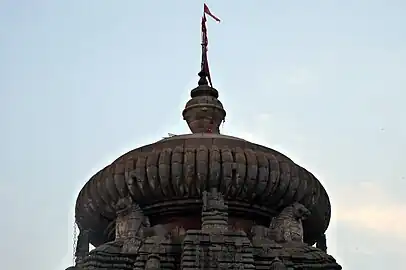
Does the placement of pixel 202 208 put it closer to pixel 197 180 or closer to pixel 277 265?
pixel 197 180

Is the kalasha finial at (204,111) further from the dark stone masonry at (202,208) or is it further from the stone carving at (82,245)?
the stone carving at (82,245)

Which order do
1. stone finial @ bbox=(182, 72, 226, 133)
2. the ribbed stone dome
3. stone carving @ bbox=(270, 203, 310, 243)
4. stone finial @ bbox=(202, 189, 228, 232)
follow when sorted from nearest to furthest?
stone finial @ bbox=(202, 189, 228, 232), the ribbed stone dome, stone carving @ bbox=(270, 203, 310, 243), stone finial @ bbox=(182, 72, 226, 133)

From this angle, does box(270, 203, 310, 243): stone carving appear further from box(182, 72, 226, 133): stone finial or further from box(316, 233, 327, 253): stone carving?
box(182, 72, 226, 133): stone finial

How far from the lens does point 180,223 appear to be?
2622cm

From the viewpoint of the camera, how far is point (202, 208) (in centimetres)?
2539

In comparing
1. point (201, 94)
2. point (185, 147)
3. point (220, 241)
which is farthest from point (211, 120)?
point (220, 241)

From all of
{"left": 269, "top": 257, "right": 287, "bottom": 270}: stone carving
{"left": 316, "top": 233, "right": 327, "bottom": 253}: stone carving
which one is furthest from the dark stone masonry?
{"left": 316, "top": 233, "right": 327, "bottom": 253}: stone carving

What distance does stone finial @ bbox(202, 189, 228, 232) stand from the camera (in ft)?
81.6

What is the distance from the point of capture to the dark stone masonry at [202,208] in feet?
80.6

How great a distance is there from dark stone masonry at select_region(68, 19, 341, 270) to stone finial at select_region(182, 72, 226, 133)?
1.57 m

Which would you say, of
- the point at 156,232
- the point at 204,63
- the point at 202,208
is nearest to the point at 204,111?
the point at 204,63

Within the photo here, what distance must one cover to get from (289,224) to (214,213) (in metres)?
2.39

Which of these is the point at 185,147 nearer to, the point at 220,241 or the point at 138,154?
the point at 138,154

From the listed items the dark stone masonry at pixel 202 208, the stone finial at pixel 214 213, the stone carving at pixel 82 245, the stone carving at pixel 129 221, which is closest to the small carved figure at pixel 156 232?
the dark stone masonry at pixel 202 208
